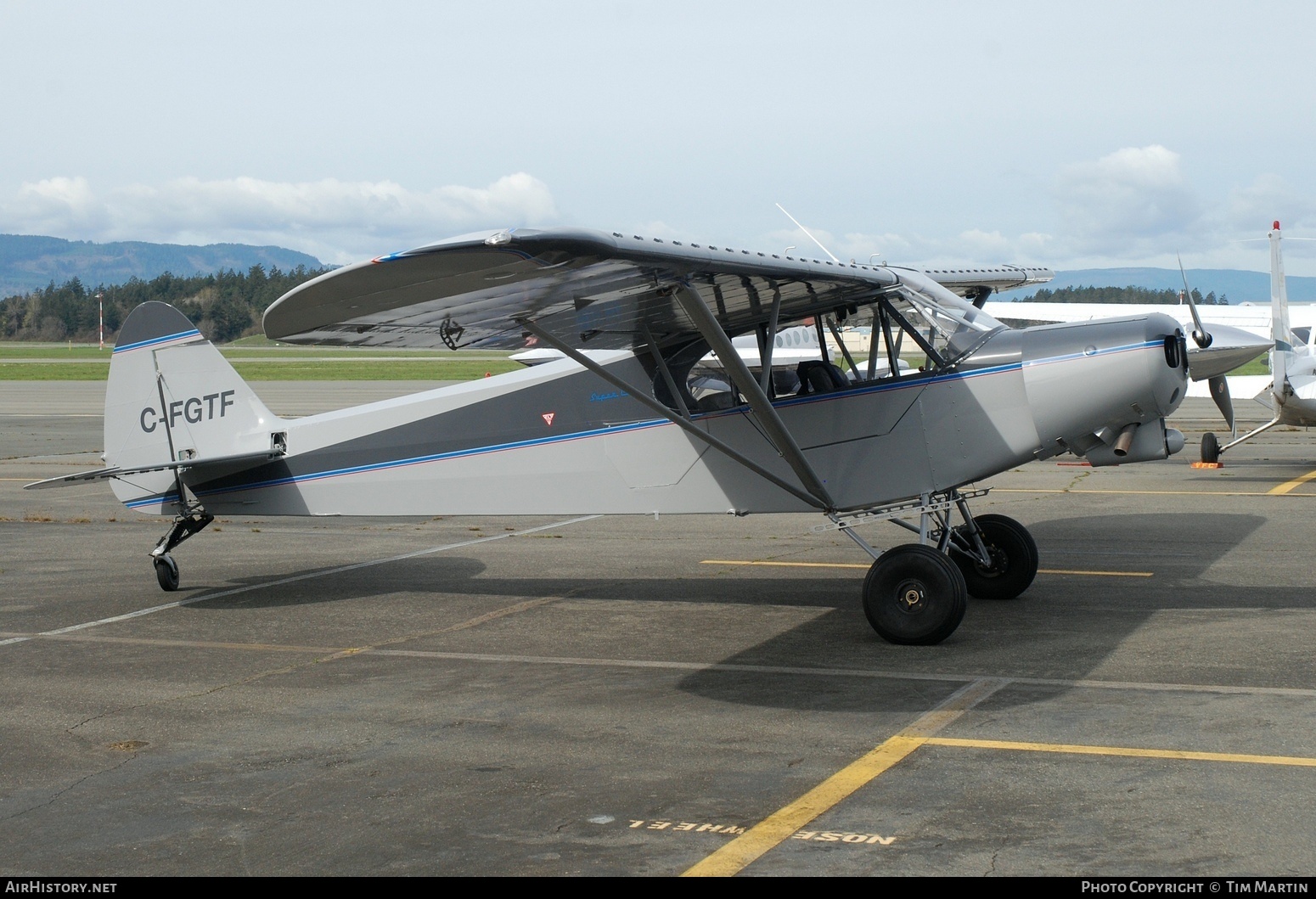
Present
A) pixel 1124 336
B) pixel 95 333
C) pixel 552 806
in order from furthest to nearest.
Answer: pixel 95 333
pixel 1124 336
pixel 552 806

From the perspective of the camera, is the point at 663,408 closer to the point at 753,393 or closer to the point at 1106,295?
the point at 753,393

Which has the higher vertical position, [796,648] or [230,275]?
[230,275]

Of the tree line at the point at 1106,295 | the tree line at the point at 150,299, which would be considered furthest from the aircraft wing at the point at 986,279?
the tree line at the point at 150,299

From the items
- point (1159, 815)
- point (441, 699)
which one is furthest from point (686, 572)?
point (1159, 815)

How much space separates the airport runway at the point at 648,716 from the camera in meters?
4.53

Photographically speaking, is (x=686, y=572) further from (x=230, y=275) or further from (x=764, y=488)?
(x=230, y=275)

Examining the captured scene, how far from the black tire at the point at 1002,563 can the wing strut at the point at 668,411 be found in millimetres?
1626

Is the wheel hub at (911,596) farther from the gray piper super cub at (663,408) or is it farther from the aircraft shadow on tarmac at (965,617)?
the aircraft shadow on tarmac at (965,617)

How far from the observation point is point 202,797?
205 inches

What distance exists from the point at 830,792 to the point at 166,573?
711 cm

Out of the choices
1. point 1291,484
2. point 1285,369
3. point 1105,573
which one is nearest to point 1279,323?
point 1285,369

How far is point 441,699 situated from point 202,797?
70.2 inches

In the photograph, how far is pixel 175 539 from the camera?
1048cm

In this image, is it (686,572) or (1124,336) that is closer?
(1124,336)
